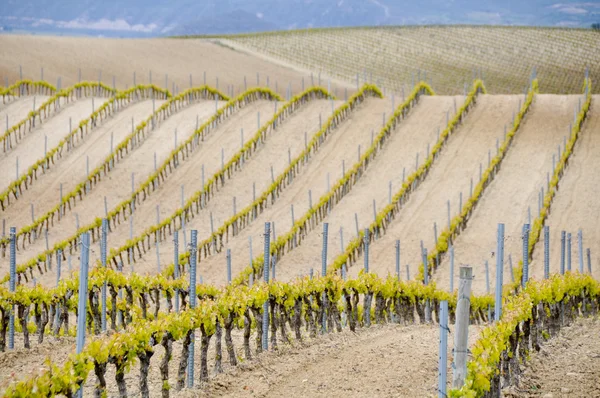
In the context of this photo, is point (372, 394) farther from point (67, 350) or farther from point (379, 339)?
point (67, 350)

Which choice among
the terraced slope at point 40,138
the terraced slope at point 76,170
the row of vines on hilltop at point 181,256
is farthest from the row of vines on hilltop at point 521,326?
the terraced slope at point 40,138

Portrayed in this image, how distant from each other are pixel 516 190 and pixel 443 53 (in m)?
44.5

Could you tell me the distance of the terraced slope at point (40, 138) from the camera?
3484cm

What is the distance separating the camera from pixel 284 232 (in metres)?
27.4

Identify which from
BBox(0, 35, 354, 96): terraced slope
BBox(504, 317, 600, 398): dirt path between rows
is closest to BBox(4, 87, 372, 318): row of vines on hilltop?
BBox(504, 317, 600, 398): dirt path between rows

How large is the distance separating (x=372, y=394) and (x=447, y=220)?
17.0m

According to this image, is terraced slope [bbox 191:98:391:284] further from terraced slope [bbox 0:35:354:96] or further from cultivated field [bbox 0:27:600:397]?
terraced slope [bbox 0:35:354:96]

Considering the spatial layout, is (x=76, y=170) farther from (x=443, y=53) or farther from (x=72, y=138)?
(x=443, y=53)

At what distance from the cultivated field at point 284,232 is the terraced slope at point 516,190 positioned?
9 centimetres

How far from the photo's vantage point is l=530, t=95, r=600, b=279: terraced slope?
77.9 feet

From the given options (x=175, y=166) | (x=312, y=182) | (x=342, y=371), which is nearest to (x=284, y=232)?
(x=312, y=182)

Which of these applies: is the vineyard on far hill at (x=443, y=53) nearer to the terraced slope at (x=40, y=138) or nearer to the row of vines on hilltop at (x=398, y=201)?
the row of vines on hilltop at (x=398, y=201)

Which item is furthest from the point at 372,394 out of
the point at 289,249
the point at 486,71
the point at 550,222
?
the point at 486,71

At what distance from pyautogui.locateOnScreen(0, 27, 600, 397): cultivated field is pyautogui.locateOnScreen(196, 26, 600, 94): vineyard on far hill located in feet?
77.2
